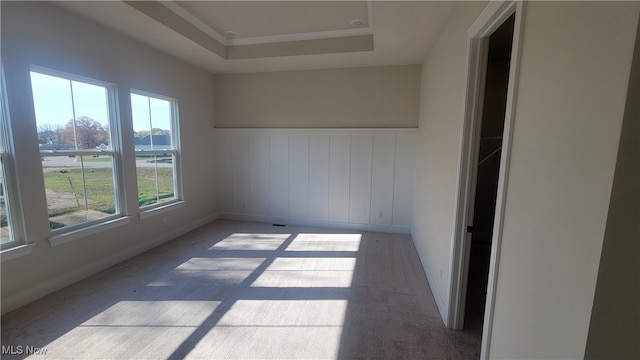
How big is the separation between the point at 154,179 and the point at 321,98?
2.80 m

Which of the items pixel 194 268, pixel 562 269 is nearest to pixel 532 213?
pixel 562 269

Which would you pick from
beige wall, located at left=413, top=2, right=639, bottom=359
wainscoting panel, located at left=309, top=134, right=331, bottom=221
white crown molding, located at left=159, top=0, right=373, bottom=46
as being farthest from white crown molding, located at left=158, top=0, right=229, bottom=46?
beige wall, located at left=413, top=2, right=639, bottom=359

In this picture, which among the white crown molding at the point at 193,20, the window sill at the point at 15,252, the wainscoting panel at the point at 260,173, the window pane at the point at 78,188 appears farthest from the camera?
the wainscoting panel at the point at 260,173

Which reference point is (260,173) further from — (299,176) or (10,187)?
(10,187)

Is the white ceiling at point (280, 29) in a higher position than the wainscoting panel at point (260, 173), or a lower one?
higher

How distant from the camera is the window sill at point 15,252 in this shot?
6.98 feet

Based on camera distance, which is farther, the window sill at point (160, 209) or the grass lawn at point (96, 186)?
the window sill at point (160, 209)

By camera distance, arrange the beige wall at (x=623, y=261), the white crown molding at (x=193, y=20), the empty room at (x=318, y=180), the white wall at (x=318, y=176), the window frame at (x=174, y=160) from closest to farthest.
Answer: the beige wall at (x=623, y=261) → the empty room at (x=318, y=180) → the white crown molding at (x=193, y=20) → the window frame at (x=174, y=160) → the white wall at (x=318, y=176)

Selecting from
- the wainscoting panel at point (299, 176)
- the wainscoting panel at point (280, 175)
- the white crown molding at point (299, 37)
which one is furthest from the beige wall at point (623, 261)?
the wainscoting panel at point (280, 175)

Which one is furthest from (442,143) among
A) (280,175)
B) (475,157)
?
(280,175)

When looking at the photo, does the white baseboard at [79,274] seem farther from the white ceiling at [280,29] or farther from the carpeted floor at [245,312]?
the white ceiling at [280,29]

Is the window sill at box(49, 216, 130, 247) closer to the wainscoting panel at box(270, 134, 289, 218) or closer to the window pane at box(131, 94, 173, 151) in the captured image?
the window pane at box(131, 94, 173, 151)

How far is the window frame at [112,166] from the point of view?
2.57m

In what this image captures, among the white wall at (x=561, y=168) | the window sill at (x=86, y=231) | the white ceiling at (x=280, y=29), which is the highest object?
the white ceiling at (x=280, y=29)
